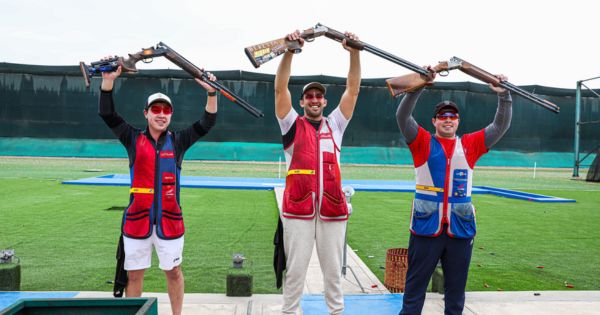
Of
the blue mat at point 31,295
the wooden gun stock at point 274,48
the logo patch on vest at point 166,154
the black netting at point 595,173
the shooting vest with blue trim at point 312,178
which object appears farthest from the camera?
the black netting at point 595,173

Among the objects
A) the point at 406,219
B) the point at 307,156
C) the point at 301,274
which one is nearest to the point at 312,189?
the point at 307,156

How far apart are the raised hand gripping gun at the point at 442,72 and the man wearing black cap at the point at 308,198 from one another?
52 cm

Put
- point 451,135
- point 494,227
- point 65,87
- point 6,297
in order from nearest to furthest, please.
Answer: point 451,135
point 6,297
point 494,227
point 65,87

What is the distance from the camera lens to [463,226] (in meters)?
3.10

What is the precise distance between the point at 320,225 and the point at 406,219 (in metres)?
5.95

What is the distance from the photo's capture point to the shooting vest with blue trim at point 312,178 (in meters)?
3.02

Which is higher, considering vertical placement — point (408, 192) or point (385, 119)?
point (385, 119)

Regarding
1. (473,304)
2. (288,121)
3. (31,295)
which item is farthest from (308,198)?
(31,295)

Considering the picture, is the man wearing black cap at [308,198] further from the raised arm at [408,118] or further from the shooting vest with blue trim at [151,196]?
the shooting vest with blue trim at [151,196]

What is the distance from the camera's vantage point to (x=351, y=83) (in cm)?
325

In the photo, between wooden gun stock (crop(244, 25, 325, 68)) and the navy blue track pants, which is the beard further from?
the navy blue track pants

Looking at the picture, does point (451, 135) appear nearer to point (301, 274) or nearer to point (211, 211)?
point (301, 274)

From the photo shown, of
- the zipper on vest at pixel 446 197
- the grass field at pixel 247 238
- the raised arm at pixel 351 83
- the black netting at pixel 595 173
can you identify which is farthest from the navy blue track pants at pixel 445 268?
the black netting at pixel 595 173

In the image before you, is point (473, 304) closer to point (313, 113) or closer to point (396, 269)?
point (396, 269)
